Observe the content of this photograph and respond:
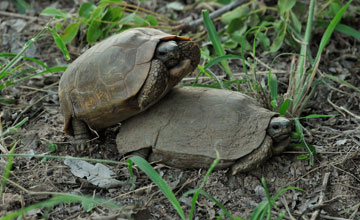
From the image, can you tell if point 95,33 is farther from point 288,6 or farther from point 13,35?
point 288,6

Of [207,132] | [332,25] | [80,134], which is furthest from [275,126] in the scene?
[80,134]

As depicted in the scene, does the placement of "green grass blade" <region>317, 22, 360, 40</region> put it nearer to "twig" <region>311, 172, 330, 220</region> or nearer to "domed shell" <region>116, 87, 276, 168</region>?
"domed shell" <region>116, 87, 276, 168</region>

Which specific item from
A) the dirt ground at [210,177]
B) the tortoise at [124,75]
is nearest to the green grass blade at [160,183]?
the dirt ground at [210,177]

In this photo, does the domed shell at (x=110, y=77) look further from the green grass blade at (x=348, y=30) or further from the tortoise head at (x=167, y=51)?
the green grass blade at (x=348, y=30)

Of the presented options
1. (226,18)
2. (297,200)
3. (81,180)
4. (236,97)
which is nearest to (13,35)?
(226,18)

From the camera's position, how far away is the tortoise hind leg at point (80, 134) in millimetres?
3217

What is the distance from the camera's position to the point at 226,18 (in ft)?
14.4

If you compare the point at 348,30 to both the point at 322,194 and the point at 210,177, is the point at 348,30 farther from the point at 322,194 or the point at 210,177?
the point at 210,177

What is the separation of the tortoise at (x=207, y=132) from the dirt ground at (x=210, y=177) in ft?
0.35

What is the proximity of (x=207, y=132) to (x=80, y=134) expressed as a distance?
0.92 metres

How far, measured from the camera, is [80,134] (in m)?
3.24

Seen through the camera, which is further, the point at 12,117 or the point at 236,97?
the point at 12,117

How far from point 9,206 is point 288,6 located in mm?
2762

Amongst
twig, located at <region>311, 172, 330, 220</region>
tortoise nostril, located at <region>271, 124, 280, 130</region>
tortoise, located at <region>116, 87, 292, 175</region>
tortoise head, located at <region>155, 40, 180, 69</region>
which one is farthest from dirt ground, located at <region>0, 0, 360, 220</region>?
tortoise head, located at <region>155, 40, 180, 69</region>
